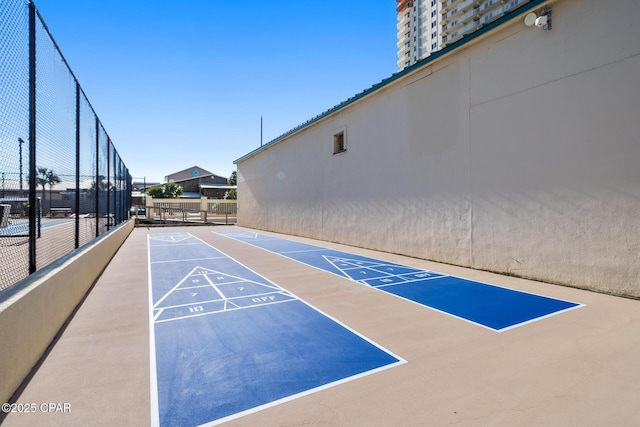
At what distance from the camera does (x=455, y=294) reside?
6.08 metres

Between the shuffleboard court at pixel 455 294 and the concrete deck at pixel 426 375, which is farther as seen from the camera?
the shuffleboard court at pixel 455 294

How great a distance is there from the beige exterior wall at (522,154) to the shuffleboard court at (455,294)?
1.39 m

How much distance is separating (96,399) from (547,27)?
9.32 metres

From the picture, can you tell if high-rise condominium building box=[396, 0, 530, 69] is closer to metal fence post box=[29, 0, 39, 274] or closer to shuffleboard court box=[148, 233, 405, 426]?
shuffleboard court box=[148, 233, 405, 426]

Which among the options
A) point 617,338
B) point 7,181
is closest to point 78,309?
point 7,181

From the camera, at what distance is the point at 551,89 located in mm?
6652

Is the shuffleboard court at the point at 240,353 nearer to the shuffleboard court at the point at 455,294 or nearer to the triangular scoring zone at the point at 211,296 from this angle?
the triangular scoring zone at the point at 211,296

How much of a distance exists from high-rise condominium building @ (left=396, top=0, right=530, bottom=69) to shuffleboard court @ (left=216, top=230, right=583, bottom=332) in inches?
2331

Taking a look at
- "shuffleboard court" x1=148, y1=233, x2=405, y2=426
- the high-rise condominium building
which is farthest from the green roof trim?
the high-rise condominium building

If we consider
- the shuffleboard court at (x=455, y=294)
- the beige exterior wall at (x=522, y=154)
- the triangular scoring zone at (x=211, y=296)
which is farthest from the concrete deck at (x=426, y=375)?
the beige exterior wall at (x=522, y=154)

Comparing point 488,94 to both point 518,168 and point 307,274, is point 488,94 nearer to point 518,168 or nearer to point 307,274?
point 518,168

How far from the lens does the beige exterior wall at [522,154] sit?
5746mm

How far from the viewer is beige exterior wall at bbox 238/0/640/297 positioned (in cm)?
575

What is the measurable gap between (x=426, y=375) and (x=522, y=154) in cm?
602
